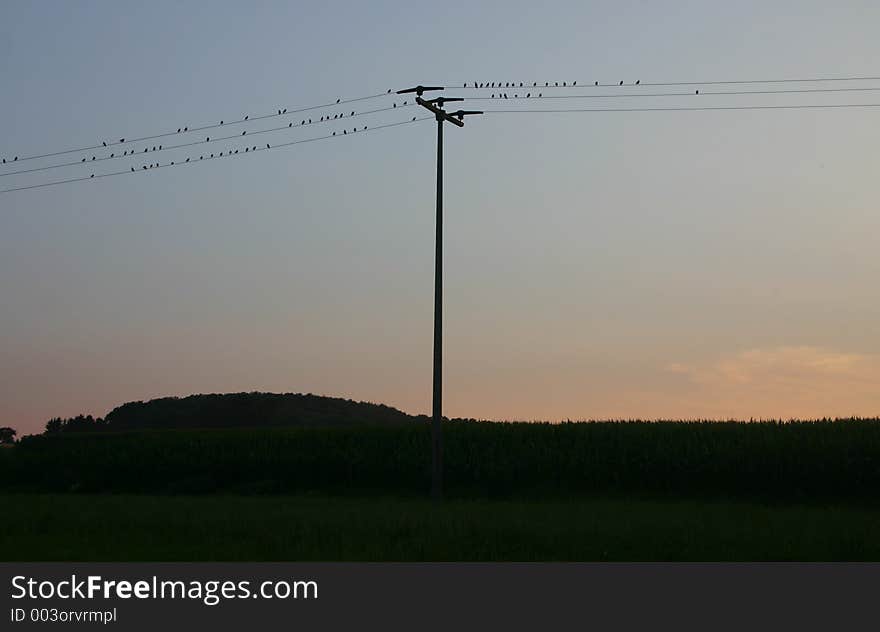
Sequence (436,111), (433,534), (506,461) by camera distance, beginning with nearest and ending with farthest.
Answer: (433,534) → (436,111) → (506,461)

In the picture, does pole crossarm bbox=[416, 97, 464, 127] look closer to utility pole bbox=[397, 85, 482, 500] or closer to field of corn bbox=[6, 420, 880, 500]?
utility pole bbox=[397, 85, 482, 500]

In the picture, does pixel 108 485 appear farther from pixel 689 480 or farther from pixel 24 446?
pixel 689 480

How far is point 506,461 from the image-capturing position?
45781 mm

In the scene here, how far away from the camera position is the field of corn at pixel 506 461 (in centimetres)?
4197

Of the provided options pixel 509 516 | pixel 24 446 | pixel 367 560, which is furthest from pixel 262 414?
pixel 367 560

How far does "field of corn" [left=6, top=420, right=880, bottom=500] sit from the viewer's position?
42.0 m

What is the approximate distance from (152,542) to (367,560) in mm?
6054

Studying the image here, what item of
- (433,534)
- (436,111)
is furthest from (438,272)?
(433,534)

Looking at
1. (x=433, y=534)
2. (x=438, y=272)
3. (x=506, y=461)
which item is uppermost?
(x=438, y=272)

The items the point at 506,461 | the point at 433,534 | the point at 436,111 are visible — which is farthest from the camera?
the point at 506,461

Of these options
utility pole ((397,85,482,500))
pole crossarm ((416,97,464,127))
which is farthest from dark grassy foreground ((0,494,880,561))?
pole crossarm ((416,97,464,127))

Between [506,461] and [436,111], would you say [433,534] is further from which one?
[506,461]

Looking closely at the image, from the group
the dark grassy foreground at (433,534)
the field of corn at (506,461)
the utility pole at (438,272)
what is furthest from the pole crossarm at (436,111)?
the field of corn at (506,461)

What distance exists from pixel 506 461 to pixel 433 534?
70.1ft
